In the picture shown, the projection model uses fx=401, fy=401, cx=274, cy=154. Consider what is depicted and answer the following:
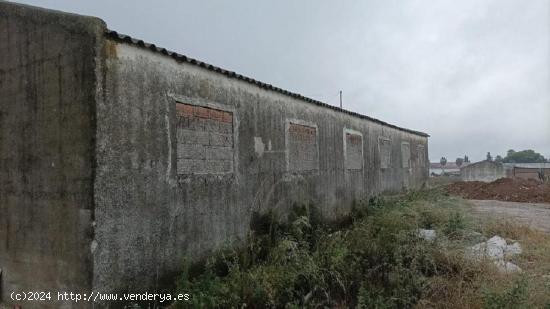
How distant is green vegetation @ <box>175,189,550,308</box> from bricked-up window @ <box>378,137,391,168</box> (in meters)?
6.00

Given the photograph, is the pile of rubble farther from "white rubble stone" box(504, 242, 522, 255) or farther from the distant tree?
the distant tree

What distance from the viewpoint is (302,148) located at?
25.6 ft

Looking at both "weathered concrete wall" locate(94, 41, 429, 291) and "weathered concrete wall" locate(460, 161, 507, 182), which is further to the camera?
"weathered concrete wall" locate(460, 161, 507, 182)

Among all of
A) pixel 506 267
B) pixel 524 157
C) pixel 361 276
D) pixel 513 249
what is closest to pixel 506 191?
pixel 513 249

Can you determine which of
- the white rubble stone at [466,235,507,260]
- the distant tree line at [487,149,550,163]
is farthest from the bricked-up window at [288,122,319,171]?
the distant tree line at [487,149,550,163]

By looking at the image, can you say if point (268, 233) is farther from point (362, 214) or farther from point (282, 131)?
point (362, 214)

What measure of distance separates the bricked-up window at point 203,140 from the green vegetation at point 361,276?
3.82 ft

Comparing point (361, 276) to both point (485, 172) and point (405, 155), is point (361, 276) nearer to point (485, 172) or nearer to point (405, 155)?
point (405, 155)

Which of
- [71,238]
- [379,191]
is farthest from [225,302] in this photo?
[379,191]

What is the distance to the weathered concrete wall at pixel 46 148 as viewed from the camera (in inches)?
149

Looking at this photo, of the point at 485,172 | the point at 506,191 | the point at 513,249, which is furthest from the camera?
the point at 485,172

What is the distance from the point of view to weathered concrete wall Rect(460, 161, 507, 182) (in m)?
33.2

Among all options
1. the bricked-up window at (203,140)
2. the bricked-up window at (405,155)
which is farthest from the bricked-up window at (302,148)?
the bricked-up window at (405,155)

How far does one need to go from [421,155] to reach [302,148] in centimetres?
1152
